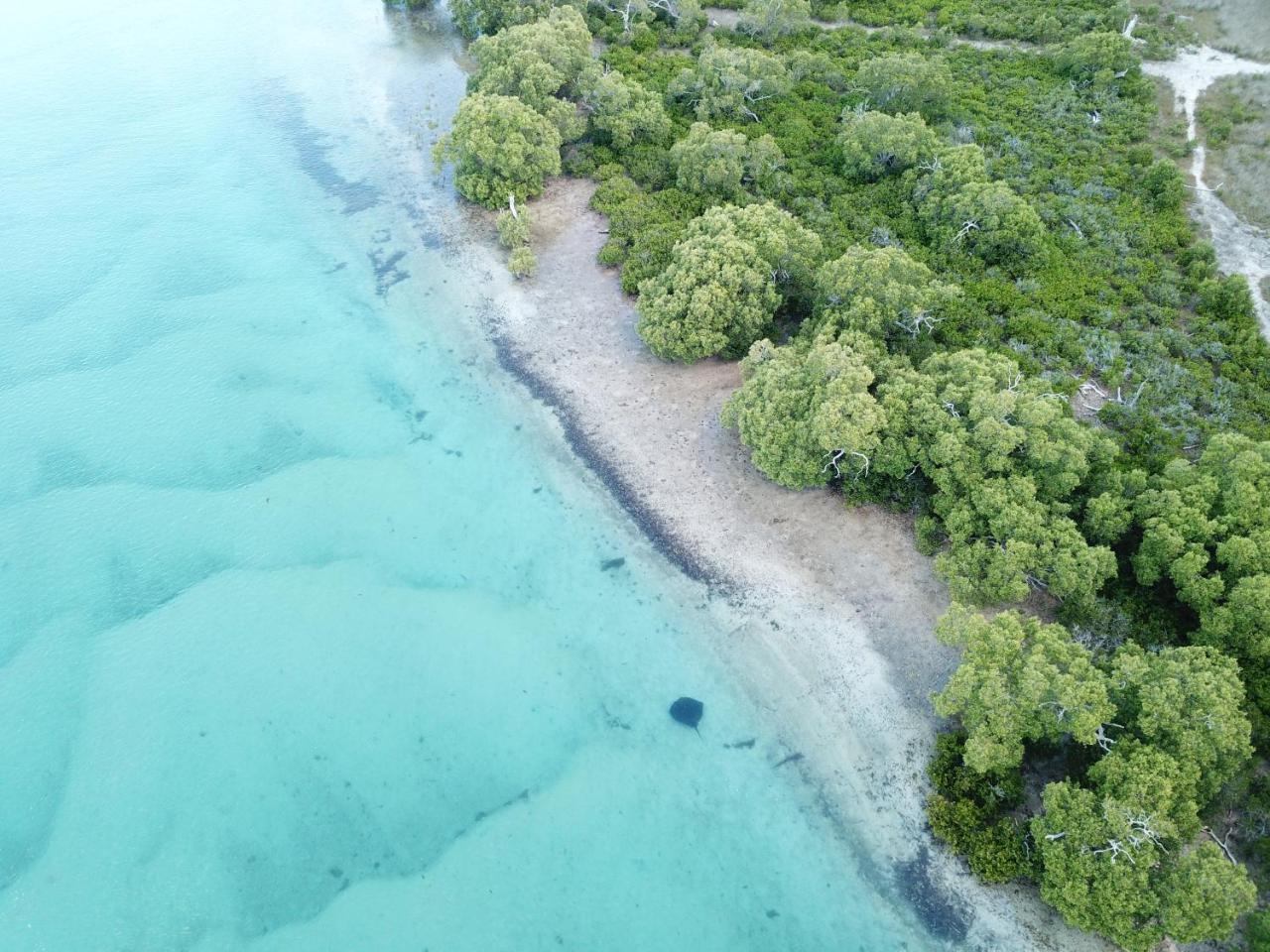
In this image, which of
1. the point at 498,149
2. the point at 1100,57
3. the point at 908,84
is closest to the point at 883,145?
the point at 908,84

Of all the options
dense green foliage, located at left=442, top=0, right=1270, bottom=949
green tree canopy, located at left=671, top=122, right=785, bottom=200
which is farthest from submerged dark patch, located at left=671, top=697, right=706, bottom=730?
green tree canopy, located at left=671, top=122, right=785, bottom=200

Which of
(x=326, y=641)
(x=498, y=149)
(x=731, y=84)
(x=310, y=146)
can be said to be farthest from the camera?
(x=310, y=146)

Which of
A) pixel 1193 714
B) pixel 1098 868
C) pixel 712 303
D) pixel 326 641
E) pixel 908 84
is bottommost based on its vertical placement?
pixel 326 641

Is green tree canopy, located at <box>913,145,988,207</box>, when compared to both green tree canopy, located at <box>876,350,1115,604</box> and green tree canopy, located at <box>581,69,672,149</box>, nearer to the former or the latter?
green tree canopy, located at <box>876,350,1115,604</box>

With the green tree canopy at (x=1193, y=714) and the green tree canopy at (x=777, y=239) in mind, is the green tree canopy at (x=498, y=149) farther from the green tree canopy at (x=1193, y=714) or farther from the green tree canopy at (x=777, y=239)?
the green tree canopy at (x=1193, y=714)

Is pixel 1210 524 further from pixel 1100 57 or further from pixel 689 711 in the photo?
pixel 1100 57

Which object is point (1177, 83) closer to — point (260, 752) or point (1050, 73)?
point (1050, 73)

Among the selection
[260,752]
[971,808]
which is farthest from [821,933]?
[260,752]
